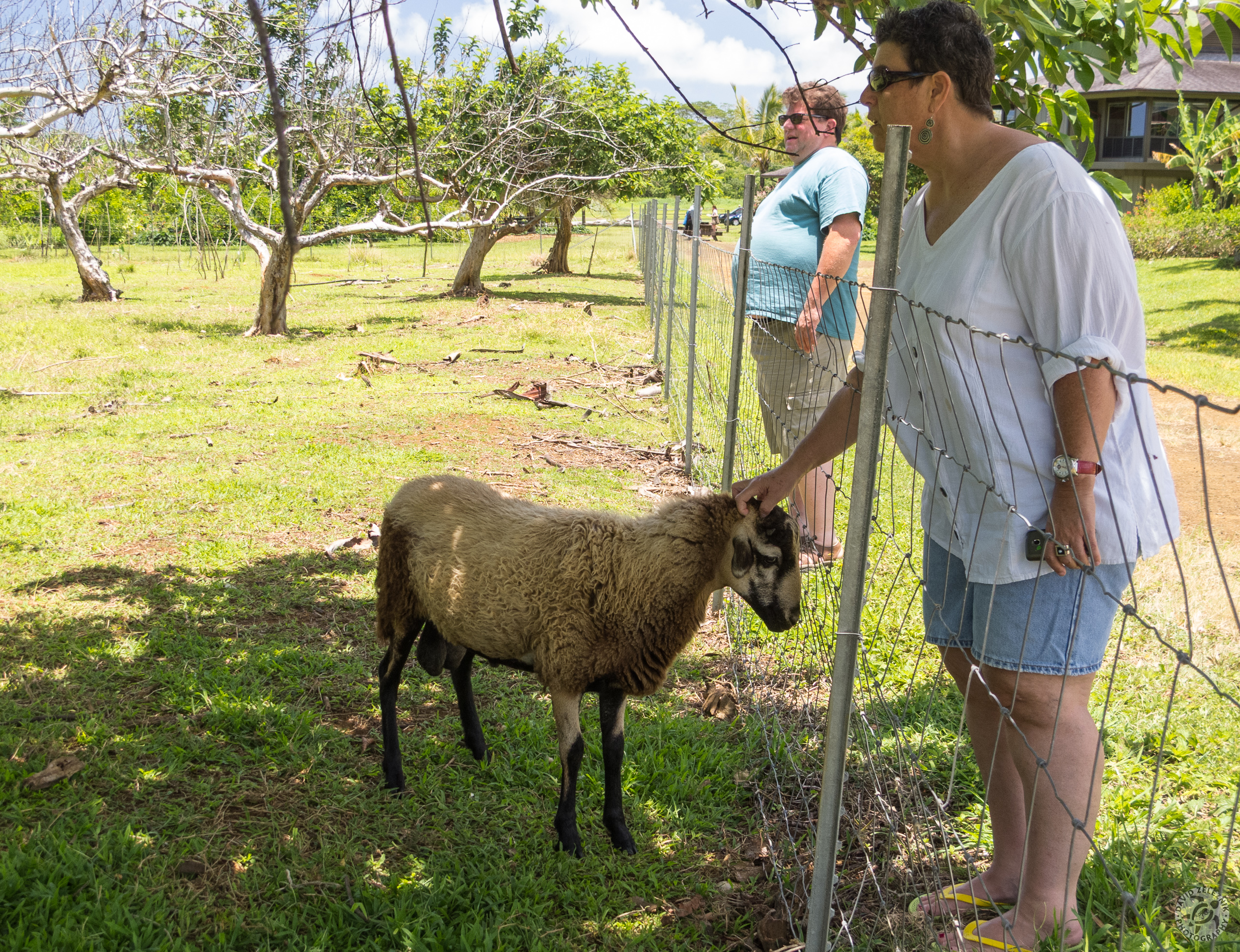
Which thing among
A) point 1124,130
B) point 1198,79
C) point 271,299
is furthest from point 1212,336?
point 1124,130

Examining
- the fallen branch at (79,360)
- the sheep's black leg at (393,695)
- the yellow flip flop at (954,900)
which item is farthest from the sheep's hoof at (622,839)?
the fallen branch at (79,360)

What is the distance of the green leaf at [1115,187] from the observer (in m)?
2.29

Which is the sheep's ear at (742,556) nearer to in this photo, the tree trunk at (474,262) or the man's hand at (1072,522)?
the man's hand at (1072,522)

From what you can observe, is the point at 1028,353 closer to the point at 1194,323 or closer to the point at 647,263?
the point at 1194,323

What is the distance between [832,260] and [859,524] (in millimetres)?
2774

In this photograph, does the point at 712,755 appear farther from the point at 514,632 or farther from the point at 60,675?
the point at 60,675

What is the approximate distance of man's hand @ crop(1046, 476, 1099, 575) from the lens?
198cm

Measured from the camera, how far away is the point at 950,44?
2.17 metres

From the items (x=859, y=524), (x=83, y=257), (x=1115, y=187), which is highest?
(x=83, y=257)

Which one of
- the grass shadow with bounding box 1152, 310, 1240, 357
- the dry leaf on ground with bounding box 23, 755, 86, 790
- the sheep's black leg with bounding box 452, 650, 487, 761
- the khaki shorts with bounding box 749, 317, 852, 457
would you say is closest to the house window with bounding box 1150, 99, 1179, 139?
the grass shadow with bounding box 1152, 310, 1240, 357

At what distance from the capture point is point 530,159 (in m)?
19.8

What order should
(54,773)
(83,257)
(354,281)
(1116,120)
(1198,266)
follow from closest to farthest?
1. (54,773)
2. (83,257)
3. (354,281)
4. (1198,266)
5. (1116,120)

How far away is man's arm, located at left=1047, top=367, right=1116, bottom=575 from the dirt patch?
4006 mm

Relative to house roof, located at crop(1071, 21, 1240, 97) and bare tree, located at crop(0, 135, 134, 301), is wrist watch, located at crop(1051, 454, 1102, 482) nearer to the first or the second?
bare tree, located at crop(0, 135, 134, 301)
